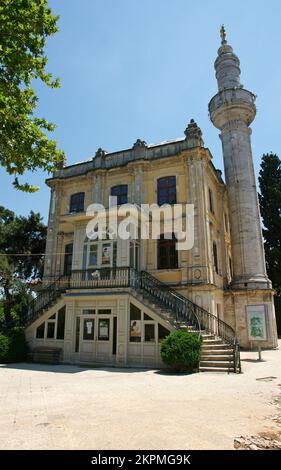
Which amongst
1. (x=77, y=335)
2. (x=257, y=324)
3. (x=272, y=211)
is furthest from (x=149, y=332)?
(x=272, y=211)

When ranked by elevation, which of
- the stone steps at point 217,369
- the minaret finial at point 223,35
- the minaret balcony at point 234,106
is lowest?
the stone steps at point 217,369

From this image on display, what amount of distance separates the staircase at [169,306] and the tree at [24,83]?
658 centimetres

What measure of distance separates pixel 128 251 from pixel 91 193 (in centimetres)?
750

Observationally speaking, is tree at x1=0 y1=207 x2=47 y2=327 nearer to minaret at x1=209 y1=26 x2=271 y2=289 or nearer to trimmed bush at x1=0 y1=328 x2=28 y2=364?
trimmed bush at x1=0 y1=328 x2=28 y2=364

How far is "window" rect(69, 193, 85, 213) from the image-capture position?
22000 mm

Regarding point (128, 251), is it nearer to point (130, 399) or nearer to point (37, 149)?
point (37, 149)

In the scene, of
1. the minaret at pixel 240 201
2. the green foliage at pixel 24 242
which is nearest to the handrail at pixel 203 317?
the minaret at pixel 240 201

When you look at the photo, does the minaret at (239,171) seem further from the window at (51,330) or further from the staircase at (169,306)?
the window at (51,330)

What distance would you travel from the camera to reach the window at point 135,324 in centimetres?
1405

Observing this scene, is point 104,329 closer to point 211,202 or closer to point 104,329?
point 104,329

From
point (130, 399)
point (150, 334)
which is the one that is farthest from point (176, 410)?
point (150, 334)

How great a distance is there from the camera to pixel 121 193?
68.5 ft

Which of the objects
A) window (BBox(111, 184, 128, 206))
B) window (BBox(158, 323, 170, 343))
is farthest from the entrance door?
window (BBox(111, 184, 128, 206))

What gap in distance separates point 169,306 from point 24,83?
10973 millimetres
